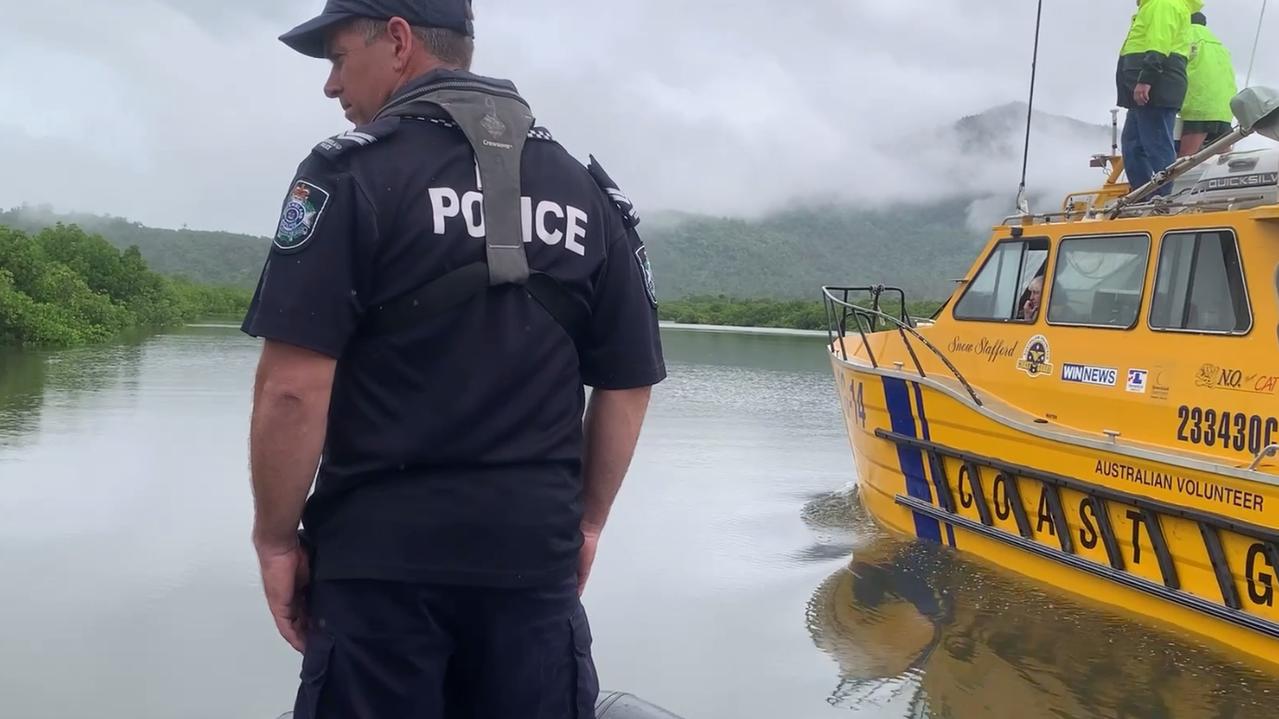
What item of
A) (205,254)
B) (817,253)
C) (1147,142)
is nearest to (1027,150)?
(1147,142)

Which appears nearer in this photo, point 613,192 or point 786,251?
point 613,192

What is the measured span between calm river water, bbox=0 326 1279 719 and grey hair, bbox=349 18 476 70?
299cm

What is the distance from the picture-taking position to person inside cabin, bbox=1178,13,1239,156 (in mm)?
7180

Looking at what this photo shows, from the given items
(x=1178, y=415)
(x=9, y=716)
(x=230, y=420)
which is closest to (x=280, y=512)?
(x=9, y=716)

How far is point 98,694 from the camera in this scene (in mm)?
4121

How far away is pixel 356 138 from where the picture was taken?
1678 mm

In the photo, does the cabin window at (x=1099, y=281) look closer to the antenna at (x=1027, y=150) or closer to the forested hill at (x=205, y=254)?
the antenna at (x=1027, y=150)

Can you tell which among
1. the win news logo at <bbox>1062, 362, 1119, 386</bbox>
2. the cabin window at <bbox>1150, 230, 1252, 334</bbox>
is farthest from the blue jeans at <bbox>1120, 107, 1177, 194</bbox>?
the win news logo at <bbox>1062, 362, 1119, 386</bbox>

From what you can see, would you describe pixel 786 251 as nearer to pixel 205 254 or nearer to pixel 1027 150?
pixel 205 254

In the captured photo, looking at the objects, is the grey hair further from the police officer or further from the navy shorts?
the navy shorts

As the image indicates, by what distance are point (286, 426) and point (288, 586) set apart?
1.02 ft

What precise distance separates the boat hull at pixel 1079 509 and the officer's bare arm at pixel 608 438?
146 inches

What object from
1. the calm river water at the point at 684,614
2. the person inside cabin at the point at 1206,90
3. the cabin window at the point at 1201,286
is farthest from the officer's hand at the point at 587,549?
the person inside cabin at the point at 1206,90

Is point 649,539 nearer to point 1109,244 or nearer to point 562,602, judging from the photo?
point 1109,244
